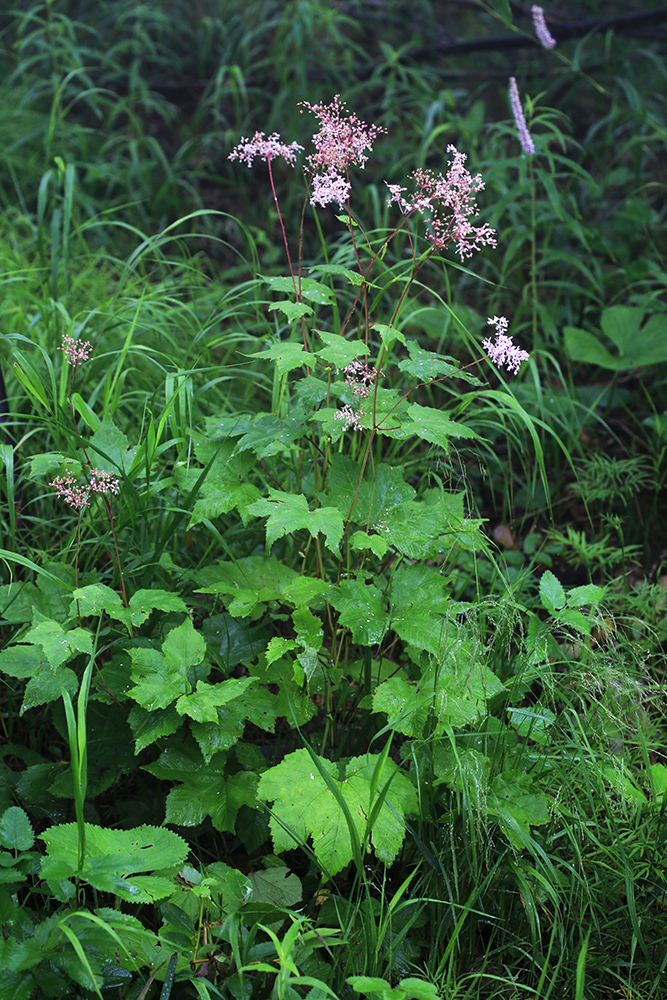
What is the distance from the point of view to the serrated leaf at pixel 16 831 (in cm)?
111

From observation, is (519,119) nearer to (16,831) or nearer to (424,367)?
(424,367)

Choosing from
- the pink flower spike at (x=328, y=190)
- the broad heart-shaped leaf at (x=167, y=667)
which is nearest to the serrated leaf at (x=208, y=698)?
the broad heart-shaped leaf at (x=167, y=667)

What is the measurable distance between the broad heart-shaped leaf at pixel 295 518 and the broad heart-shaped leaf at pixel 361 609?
142 mm

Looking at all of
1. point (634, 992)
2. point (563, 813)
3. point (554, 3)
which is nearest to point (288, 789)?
point (563, 813)

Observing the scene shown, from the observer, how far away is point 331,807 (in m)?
1.17

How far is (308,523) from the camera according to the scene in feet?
4.03

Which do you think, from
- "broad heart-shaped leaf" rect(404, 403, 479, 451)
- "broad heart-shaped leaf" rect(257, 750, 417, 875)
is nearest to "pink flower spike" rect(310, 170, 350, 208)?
"broad heart-shaped leaf" rect(404, 403, 479, 451)

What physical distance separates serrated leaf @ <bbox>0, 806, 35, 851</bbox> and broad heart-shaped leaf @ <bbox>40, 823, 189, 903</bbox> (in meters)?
0.06

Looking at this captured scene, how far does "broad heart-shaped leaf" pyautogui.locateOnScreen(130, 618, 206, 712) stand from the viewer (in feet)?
4.05

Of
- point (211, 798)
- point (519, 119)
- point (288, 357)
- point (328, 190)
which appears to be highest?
point (519, 119)

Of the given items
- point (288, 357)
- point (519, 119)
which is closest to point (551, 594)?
point (288, 357)

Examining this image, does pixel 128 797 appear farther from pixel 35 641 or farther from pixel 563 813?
pixel 563 813

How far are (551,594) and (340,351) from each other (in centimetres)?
60

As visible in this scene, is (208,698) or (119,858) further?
(208,698)
